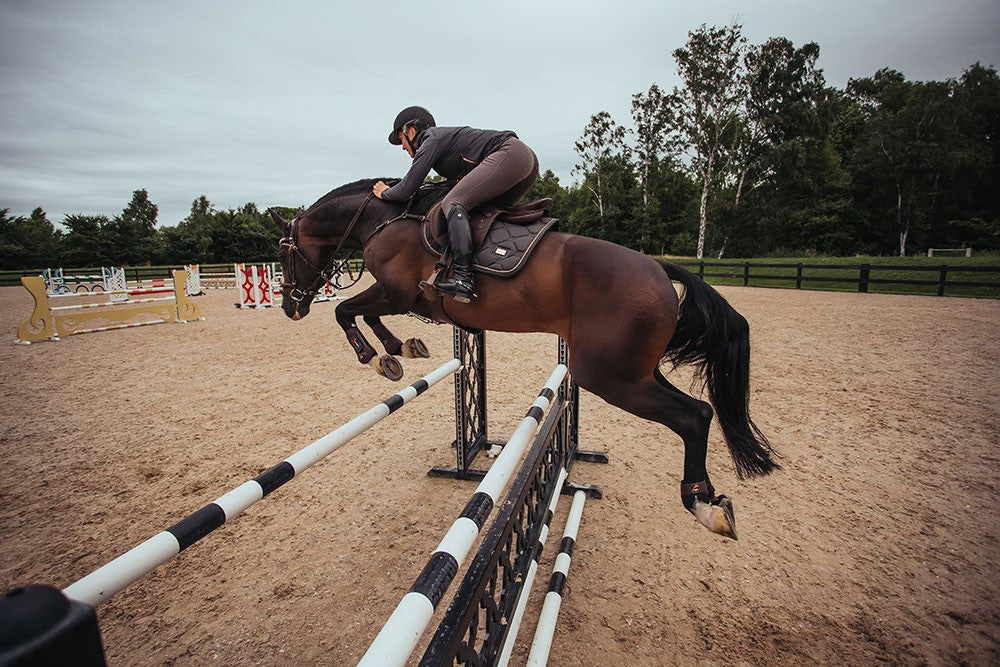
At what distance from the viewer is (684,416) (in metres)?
2.14

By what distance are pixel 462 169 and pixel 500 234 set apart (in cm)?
62

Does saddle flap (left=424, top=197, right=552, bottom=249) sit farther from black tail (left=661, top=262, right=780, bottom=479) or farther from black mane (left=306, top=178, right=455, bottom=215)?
black tail (left=661, top=262, right=780, bottom=479)

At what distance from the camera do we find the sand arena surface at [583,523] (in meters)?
2.03

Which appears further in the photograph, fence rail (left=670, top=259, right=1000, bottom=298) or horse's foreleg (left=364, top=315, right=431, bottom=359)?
fence rail (left=670, top=259, right=1000, bottom=298)

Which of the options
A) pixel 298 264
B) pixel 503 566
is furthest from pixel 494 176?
pixel 503 566

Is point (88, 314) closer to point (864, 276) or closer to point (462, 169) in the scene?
point (462, 169)

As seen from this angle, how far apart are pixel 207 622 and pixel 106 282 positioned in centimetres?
2238

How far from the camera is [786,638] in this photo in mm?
1982

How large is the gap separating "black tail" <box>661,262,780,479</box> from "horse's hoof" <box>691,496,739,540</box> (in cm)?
42

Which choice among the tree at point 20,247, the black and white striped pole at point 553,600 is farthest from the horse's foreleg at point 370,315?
the tree at point 20,247

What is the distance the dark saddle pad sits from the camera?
2316 millimetres

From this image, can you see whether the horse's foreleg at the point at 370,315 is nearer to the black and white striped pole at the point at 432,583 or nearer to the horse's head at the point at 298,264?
the horse's head at the point at 298,264

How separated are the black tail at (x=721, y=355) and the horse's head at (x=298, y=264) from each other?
91.7 inches

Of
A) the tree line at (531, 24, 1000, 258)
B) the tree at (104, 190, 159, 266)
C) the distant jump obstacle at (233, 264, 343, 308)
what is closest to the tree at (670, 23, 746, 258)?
the tree line at (531, 24, 1000, 258)
